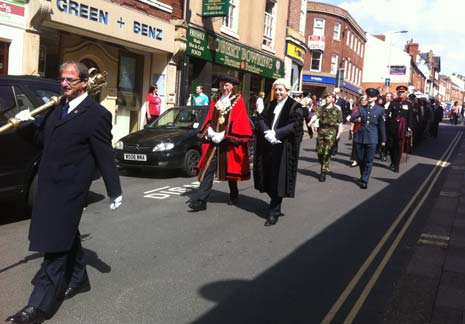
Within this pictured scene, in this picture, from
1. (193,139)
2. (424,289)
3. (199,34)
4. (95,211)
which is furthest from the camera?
(199,34)

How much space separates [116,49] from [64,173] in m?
12.4

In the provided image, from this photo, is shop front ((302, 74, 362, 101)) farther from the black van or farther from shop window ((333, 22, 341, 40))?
the black van

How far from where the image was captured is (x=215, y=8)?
1734 cm

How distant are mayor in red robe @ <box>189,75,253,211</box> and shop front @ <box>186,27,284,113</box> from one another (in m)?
9.70

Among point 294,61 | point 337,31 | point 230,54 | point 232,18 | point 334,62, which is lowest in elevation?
point 230,54

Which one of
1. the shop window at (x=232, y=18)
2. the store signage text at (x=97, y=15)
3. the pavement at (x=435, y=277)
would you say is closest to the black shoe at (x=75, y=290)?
the pavement at (x=435, y=277)

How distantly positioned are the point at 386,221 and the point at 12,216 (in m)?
5.04

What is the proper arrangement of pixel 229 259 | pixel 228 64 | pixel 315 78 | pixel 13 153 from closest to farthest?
pixel 229 259, pixel 13 153, pixel 228 64, pixel 315 78

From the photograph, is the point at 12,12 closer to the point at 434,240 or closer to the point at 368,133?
the point at 368,133

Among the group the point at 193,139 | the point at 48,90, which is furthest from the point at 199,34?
the point at 48,90

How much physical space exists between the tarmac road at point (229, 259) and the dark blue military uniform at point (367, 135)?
1.11 metres

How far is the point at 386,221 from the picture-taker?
22.6ft

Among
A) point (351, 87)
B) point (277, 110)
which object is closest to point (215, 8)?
point (277, 110)

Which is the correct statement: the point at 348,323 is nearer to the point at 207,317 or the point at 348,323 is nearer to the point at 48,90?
the point at 207,317
